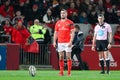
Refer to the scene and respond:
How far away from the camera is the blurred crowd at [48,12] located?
25.6 metres

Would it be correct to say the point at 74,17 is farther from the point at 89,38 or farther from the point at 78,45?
the point at 78,45

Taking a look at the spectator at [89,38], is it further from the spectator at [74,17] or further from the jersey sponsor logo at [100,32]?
the jersey sponsor logo at [100,32]

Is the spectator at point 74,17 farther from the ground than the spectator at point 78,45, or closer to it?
farther from the ground

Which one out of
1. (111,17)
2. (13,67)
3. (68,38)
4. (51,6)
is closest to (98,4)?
(111,17)

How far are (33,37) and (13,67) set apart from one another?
1.67 meters

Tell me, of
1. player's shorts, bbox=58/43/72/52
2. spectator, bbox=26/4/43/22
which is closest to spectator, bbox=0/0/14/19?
spectator, bbox=26/4/43/22

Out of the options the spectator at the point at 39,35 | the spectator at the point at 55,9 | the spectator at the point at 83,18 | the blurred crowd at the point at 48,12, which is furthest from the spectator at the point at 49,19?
the spectator at the point at 39,35

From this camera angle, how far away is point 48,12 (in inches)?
1005

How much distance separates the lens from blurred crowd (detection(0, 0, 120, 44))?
25.6 m

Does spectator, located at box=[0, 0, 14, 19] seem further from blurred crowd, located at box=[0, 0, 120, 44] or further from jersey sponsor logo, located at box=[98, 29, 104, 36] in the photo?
jersey sponsor logo, located at box=[98, 29, 104, 36]

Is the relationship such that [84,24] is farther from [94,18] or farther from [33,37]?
[33,37]

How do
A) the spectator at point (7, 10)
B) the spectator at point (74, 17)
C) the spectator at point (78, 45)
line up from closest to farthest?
the spectator at point (78, 45) < the spectator at point (7, 10) < the spectator at point (74, 17)

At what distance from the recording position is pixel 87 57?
24328mm

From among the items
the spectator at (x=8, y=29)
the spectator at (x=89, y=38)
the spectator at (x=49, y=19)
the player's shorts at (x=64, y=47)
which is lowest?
the player's shorts at (x=64, y=47)
